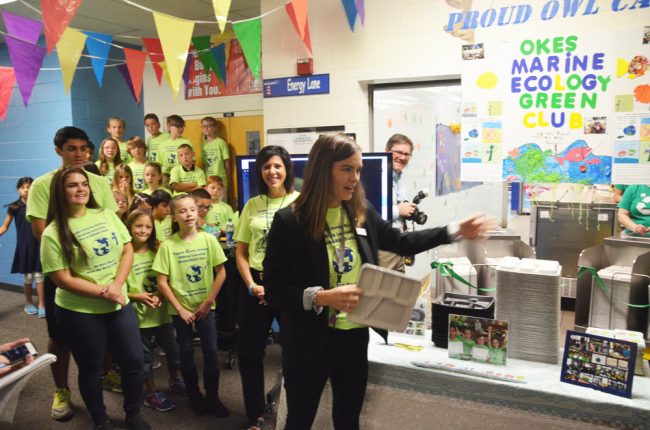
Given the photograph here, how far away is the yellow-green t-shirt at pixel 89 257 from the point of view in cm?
224

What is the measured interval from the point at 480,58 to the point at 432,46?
0.33 m

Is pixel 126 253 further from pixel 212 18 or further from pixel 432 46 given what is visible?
pixel 212 18

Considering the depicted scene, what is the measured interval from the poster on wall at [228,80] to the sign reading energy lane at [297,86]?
1403mm

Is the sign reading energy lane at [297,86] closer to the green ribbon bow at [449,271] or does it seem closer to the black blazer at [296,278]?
the green ribbon bow at [449,271]

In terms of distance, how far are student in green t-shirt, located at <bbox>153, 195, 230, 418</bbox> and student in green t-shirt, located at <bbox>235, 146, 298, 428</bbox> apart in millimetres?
346

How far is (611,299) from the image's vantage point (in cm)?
206

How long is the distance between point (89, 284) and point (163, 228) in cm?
132

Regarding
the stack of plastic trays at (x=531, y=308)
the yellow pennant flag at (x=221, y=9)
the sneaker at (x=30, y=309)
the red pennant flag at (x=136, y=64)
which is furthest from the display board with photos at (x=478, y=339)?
the sneaker at (x=30, y=309)

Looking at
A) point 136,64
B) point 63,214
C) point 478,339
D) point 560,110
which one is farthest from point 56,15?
point 560,110

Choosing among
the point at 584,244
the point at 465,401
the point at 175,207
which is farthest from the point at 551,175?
the point at 175,207

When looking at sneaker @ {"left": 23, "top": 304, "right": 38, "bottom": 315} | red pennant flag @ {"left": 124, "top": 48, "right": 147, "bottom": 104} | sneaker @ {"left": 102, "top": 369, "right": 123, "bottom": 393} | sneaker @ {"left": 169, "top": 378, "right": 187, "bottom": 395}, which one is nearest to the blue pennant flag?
red pennant flag @ {"left": 124, "top": 48, "right": 147, "bottom": 104}

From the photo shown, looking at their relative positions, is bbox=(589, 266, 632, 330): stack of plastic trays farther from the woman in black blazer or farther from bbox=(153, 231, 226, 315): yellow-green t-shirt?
bbox=(153, 231, 226, 315): yellow-green t-shirt

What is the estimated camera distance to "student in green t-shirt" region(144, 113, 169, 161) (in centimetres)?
525

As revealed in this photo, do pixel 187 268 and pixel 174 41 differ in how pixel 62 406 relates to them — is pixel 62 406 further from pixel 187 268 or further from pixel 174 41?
pixel 174 41
